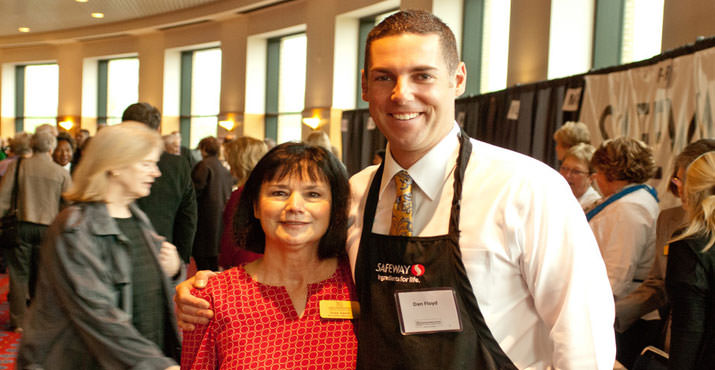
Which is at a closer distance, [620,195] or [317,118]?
[620,195]

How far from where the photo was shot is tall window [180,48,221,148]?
15.7 metres

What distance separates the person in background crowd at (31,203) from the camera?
14.6 ft

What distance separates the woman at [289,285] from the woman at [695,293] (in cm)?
130

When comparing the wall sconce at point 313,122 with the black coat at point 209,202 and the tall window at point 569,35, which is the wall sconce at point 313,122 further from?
the black coat at point 209,202

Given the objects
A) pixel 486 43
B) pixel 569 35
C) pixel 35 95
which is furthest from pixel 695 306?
pixel 35 95

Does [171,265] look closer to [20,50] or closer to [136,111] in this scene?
[136,111]

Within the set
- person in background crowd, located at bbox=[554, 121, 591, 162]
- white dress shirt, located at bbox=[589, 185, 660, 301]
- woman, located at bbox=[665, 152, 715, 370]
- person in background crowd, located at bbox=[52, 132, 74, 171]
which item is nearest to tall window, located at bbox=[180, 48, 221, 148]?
person in background crowd, located at bbox=[52, 132, 74, 171]

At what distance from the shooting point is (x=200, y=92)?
52.4 feet

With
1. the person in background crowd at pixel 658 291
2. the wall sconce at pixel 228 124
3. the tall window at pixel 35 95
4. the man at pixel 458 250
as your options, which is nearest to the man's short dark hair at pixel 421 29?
the man at pixel 458 250

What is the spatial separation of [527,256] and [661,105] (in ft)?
10.7

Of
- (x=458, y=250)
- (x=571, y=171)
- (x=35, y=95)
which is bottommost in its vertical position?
(x=458, y=250)

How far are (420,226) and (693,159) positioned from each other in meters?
1.60

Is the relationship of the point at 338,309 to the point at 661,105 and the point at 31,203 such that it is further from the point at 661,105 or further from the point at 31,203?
the point at 31,203

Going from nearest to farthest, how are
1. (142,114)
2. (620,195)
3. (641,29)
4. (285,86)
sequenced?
1. (620,195)
2. (142,114)
3. (641,29)
4. (285,86)
